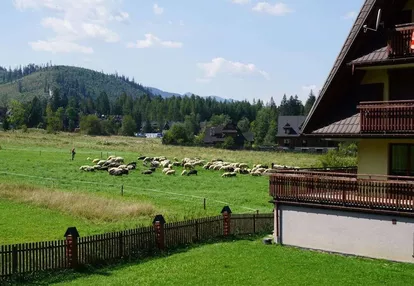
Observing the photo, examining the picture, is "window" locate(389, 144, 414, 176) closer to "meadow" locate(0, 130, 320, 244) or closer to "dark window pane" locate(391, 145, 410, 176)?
"dark window pane" locate(391, 145, 410, 176)

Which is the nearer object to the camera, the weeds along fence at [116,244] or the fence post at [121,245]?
the weeds along fence at [116,244]

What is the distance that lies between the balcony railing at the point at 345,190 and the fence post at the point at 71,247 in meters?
8.68

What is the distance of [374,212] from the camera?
64.4ft

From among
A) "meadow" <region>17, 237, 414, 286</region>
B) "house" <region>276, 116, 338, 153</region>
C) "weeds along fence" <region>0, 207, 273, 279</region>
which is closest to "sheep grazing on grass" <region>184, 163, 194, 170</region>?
"weeds along fence" <region>0, 207, 273, 279</region>

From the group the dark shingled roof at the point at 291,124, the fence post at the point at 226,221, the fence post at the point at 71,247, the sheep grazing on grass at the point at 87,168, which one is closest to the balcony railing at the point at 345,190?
the fence post at the point at 226,221

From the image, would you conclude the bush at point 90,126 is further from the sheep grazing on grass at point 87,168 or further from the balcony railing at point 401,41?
the balcony railing at point 401,41

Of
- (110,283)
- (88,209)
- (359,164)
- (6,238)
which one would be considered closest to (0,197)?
(88,209)

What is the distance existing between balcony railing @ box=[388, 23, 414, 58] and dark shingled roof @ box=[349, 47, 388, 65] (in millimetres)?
528

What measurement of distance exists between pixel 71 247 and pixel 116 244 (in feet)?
7.00

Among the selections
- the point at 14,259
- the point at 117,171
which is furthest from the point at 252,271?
the point at 117,171

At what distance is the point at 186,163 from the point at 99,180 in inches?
653

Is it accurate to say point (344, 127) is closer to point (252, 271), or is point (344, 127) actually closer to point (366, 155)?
point (366, 155)

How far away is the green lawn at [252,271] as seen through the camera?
680 inches

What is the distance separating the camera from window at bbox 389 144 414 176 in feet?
69.1
